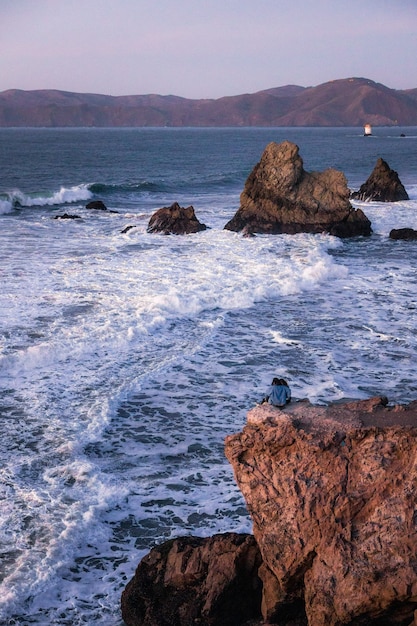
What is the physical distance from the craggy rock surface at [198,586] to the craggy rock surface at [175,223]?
23.9m

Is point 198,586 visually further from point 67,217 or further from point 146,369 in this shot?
point 67,217

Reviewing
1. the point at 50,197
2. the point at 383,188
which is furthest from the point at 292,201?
the point at 50,197

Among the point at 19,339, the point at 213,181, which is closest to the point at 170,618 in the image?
the point at 19,339

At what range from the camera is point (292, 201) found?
32094 mm

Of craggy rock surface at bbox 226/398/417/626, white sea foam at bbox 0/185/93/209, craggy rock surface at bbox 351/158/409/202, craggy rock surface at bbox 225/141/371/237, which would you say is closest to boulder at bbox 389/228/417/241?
craggy rock surface at bbox 225/141/371/237

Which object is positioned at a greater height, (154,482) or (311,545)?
(311,545)

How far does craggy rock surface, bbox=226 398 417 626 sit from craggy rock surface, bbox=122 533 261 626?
0.78 feet

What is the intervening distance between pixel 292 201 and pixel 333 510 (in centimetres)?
2656

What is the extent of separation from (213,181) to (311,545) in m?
51.2

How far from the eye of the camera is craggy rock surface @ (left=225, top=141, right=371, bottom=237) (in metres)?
31.3

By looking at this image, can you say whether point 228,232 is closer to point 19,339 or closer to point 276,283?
point 276,283

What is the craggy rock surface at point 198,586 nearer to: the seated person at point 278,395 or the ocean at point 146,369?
the ocean at point 146,369

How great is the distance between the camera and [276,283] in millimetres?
20906

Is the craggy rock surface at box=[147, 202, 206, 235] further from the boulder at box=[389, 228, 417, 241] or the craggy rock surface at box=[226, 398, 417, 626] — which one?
the craggy rock surface at box=[226, 398, 417, 626]
